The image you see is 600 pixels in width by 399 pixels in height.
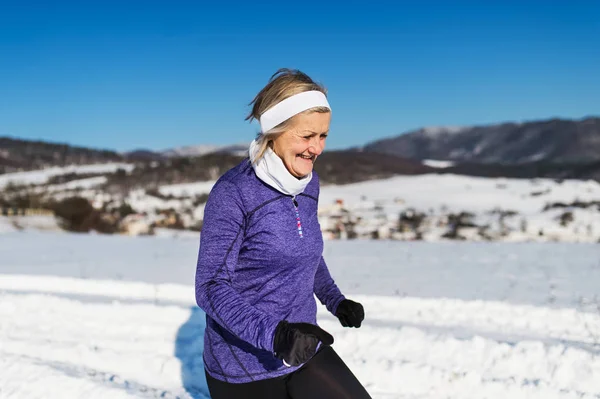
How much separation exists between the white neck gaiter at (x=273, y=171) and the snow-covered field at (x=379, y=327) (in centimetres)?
253

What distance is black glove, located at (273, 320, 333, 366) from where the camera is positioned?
178cm

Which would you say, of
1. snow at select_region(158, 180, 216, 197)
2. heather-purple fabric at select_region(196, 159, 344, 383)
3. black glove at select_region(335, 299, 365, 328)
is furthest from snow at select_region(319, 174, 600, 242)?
heather-purple fabric at select_region(196, 159, 344, 383)

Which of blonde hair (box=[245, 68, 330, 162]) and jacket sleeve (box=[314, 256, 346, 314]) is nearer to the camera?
blonde hair (box=[245, 68, 330, 162])

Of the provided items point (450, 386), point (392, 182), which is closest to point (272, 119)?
point (450, 386)

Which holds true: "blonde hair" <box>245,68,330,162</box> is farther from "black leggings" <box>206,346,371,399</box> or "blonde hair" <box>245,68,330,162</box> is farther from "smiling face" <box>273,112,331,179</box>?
"black leggings" <box>206,346,371,399</box>

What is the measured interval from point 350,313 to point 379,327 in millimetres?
2903

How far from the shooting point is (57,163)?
9969cm

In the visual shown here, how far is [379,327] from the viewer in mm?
5211

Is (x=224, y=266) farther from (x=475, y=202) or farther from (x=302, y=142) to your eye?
(x=475, y=202)

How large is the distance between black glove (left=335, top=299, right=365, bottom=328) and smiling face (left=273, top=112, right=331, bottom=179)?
743 mm

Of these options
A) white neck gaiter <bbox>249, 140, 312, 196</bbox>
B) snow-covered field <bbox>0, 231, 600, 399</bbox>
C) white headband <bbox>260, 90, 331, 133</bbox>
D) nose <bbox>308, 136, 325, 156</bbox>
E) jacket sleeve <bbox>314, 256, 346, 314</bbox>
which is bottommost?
snow-covered field <bbox>0, 231, 600, 399</bbox>

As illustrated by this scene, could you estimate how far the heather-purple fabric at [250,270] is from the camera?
1868 mm

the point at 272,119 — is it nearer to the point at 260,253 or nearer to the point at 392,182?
the point at 260,253

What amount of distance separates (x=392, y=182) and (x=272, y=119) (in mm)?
38500
